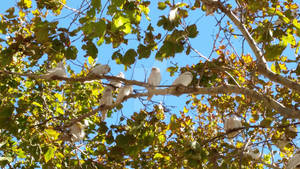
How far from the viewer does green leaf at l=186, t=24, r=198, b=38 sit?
2121 millimetres

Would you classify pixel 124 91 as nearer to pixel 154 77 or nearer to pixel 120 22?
pixel 154 77

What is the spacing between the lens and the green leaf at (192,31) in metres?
2.12

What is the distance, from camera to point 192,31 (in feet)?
7.00

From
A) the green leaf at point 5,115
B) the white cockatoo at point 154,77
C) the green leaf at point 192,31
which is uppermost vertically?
the green leaf at point 192,31

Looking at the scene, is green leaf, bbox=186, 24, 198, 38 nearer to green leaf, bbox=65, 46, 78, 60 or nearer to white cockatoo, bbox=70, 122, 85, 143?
green leaf, bbox=65, 46, 78, 60

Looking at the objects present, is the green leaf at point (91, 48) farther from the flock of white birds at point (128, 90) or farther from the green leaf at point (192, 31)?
the green leaf at point (192, 31)

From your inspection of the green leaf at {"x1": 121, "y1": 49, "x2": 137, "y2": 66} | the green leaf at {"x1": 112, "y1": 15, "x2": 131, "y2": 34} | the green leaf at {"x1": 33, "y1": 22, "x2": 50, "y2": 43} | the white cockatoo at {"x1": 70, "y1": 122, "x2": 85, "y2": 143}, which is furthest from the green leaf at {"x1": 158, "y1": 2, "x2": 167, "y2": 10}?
the white cockatoo at {"x1": 70, "y1": 122, "x2": 85, "y2": 143}

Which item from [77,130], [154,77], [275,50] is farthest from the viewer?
[77,130]

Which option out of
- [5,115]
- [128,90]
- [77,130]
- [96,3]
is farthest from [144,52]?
[5,115]

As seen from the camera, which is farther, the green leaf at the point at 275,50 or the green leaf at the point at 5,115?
the green leaf at the point at 5,115

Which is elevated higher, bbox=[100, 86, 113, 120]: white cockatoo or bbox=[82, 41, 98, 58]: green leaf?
bbox=[82, 41, 98, 58]: green leaf

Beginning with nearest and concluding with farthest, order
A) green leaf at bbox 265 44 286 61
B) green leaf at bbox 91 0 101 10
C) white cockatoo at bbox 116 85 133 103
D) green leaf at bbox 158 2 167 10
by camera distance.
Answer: green leaf at bbox 91 0 101 10 < green leaf at bbox 265 44 286 61 < white cockatoo at bbox 116 85 133 103 < green leaf at bbox 158 2 167 10

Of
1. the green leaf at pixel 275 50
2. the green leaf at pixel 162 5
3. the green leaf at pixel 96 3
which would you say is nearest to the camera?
the green leaf at pixel 96 3

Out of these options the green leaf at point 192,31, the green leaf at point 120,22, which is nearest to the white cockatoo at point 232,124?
the green leaf at point 192,31
